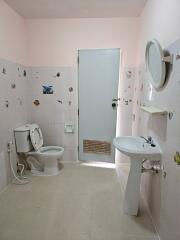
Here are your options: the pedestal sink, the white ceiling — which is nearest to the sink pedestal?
the pedestal sink

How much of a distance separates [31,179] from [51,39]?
7.30ft

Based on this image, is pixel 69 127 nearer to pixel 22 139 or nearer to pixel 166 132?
pixel 22 139

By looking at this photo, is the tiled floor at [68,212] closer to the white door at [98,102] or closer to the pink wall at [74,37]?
the white door at [98,102]

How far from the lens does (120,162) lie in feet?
10.3

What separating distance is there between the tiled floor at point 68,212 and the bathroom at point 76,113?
1 cm

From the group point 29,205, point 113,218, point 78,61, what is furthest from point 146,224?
point 78,61

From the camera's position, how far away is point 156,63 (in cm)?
165

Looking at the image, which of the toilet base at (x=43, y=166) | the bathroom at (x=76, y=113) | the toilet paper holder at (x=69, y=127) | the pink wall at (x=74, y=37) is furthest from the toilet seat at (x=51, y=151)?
the pink wall at (x=74, y=37)

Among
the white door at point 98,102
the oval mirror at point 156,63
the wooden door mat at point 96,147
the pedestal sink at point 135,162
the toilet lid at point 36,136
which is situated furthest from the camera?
the wooden door mat at point 96,147

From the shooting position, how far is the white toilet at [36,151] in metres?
2.62

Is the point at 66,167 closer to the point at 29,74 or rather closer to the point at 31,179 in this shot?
the point at 31,179

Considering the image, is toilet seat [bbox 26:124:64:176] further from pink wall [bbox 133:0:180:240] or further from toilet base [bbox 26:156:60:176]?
pink wall [bbox 133:0:180:240]

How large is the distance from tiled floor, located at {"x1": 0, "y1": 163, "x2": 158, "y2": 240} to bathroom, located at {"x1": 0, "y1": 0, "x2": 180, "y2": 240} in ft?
0.03

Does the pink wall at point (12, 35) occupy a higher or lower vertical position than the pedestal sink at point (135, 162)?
higher
